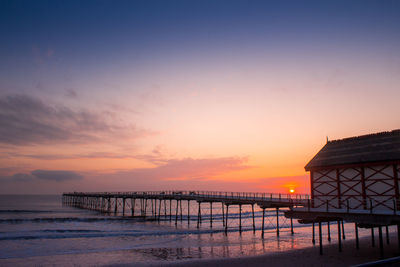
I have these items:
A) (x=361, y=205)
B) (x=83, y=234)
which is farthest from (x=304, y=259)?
(x=83, y=234)

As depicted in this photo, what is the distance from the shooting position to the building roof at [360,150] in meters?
19.5

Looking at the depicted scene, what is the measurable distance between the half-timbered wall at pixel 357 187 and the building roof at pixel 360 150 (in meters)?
0.52

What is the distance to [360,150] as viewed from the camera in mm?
21266

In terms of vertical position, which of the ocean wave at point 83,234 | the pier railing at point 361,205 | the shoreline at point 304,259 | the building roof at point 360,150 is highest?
the building roof at point 360,150

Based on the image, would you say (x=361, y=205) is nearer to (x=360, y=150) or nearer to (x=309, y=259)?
(x=360, y=150)

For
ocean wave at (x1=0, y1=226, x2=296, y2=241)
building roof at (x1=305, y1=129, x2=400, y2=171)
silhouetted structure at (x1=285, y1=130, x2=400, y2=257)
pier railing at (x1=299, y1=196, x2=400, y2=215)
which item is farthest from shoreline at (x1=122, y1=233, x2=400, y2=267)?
ocean wave at (x1=0, y1=226, x2=296, y2=241)

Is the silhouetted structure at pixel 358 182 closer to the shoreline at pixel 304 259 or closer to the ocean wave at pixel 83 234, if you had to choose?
the shoreline at pixel 304 259

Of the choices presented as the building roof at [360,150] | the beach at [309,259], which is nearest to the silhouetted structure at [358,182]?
the building roof at [360,150]

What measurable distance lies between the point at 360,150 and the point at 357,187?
2.76m

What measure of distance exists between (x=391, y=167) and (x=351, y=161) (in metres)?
2.45

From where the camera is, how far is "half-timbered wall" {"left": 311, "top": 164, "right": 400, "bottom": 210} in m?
18.8

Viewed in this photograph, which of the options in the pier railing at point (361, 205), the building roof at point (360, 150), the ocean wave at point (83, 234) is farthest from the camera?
the ocean wave at point (83, 234)

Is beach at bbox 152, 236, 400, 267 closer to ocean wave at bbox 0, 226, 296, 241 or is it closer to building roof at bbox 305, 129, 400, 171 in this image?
building roof at bbox 305, 129, 400, 171

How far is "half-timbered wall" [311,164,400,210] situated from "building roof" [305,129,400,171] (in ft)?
1.71
